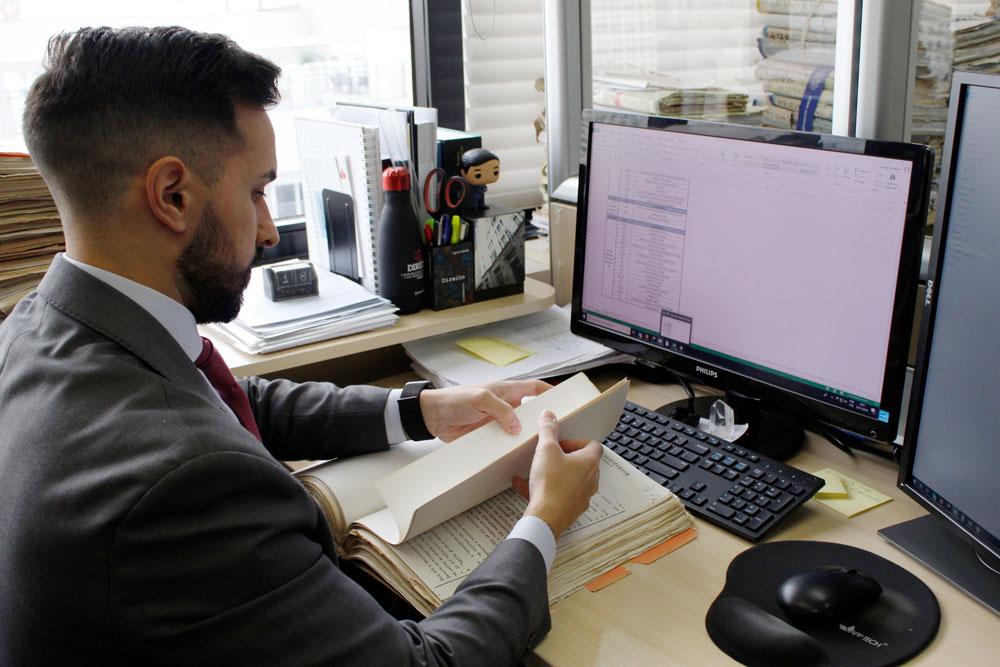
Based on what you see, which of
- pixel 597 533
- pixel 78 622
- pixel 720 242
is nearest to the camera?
pixel 78 622

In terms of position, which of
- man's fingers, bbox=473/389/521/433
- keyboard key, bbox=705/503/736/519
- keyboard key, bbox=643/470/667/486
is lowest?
keyboard key, bbox=705/503/736/519

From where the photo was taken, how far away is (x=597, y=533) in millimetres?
1114

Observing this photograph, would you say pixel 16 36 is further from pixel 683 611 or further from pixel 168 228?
pixel 683 611

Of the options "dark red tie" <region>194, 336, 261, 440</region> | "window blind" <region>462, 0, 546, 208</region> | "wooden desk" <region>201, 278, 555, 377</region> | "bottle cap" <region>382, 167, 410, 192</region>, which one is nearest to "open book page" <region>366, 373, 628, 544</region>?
"dark red tie" <region>194, 336, 261, 440</region>

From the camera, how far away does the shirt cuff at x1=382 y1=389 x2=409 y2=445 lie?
1.32 metres

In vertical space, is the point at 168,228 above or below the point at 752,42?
below

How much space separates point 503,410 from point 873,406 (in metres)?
0.46

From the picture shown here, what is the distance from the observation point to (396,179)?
160 cm

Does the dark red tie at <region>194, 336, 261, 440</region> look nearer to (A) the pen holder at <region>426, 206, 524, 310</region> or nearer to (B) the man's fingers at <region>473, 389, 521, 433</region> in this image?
(B) the man's fingers at <region>473, 389, 521, 433</region>

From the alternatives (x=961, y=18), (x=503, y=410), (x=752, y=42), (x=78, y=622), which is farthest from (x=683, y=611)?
(x=752, y=42)

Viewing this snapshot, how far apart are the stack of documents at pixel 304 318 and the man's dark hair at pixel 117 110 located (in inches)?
23.0

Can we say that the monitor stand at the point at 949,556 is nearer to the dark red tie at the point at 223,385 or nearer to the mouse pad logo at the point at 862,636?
the mouse pad logo at the point at 862,636

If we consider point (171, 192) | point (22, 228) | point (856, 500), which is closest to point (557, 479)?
point (856, 500)

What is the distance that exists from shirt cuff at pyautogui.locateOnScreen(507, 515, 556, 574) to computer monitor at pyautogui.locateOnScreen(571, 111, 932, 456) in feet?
1.42
